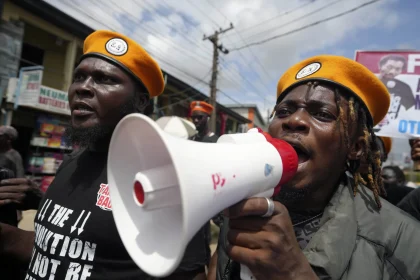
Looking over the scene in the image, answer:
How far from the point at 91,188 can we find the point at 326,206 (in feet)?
3.92

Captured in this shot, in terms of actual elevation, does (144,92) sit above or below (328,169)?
above

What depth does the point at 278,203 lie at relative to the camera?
3.20ft

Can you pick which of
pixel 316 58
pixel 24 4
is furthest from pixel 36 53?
pixel 316 58

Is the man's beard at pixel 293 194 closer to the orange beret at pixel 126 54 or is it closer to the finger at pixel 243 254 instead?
the finger at pixel 243 254

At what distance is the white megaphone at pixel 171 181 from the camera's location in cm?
73

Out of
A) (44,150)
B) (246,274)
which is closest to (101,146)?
(246,274)

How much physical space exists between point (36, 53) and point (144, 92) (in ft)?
39.0

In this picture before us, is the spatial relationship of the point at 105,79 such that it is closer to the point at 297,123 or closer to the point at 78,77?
the point at 78,77

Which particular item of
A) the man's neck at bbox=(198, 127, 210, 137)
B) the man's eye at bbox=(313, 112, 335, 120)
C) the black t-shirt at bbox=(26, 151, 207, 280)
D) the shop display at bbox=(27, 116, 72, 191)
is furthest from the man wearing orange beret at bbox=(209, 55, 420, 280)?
the shop display at bbox=(27, 116, 72, 191)

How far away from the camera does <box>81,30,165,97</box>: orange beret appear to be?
Result: 1838mm

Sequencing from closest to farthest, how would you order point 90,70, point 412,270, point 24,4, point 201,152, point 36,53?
point 201,152 < point 412,270 < point 90,70 < point 24,4 < point 36,53

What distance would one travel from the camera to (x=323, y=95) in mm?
1376

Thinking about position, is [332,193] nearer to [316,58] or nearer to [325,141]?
[325,141]

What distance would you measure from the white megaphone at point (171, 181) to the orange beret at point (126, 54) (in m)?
1.07
